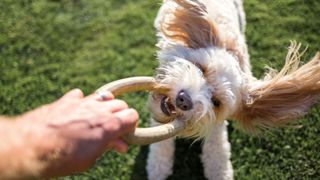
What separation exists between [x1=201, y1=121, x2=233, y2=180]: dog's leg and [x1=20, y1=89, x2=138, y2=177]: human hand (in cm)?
161

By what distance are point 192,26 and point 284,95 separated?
63cm

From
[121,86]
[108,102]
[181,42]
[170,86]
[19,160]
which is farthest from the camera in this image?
[181,42]

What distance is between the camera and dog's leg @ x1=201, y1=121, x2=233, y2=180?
123 inches

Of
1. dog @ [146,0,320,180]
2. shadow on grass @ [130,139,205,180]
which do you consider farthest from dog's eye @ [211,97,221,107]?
shadow on grass @ [130,139,205,180]

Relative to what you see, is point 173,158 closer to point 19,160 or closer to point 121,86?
point 121,86

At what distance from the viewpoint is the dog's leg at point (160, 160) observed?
314 centimetres

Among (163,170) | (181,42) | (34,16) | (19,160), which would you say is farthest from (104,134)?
(34,16)

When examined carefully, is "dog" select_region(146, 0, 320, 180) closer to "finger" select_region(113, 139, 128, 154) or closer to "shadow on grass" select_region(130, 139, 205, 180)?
"finger" select_region(113, 139, 128, 154)

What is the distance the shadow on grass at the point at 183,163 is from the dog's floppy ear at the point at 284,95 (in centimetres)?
83

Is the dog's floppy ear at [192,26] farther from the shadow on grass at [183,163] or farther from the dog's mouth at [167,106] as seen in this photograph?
the shadow on grass at [183,163]

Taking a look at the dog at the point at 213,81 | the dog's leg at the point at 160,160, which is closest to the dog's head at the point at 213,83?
Result: the dog at the point at 213,81

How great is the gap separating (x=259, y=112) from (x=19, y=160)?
157cm

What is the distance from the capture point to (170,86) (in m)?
2.41

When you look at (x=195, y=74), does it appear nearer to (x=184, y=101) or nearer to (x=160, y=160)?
(x=184, y=101)
